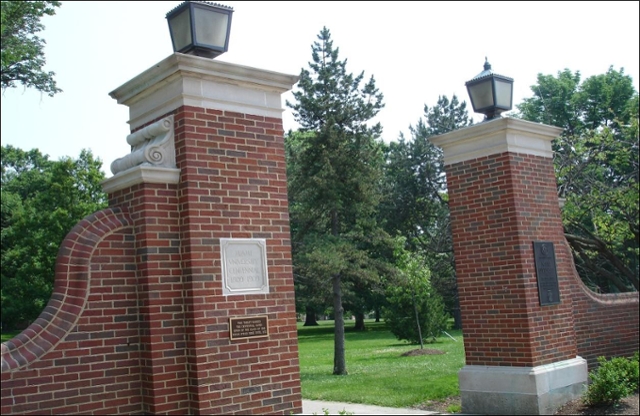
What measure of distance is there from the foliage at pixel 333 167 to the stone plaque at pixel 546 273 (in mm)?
9068

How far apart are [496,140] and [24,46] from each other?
1902cm

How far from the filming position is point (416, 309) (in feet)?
79.7

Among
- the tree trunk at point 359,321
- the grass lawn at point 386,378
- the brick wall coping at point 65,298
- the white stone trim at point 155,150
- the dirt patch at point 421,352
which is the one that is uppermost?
the white stone trim at point 155,150

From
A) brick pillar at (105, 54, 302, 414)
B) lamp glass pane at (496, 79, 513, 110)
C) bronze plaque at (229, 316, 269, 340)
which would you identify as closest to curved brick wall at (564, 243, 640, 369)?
lamp glass pane at (496, 79, 513, 110)

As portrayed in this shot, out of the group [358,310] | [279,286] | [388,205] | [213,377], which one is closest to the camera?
[213,377]

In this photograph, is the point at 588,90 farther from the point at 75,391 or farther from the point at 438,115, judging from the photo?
the point at 75,391

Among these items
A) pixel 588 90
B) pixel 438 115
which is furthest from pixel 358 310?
pixel 588 90

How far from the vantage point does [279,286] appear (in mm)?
6289

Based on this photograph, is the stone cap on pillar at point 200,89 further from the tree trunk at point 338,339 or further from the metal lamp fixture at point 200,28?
the tree trunk at point 338,339

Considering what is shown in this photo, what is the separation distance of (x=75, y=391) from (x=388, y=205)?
3275 cm

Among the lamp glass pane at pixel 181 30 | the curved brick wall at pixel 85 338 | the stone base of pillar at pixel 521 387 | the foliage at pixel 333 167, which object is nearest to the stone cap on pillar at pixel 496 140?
the stone base of pillar at pixel 521 387

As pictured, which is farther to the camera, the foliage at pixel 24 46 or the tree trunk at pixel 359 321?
the tree trunk at pixel 359 321

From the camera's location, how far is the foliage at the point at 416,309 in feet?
78.9

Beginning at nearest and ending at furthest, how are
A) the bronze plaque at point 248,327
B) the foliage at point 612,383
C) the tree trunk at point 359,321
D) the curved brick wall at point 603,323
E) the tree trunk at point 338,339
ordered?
the bronze plaque at point 248,327 → the foliage at point 612,383 → the curved brick wall at point 603,323 → the tree trunk at point 338,339 → the tree trunk at point 359,321
